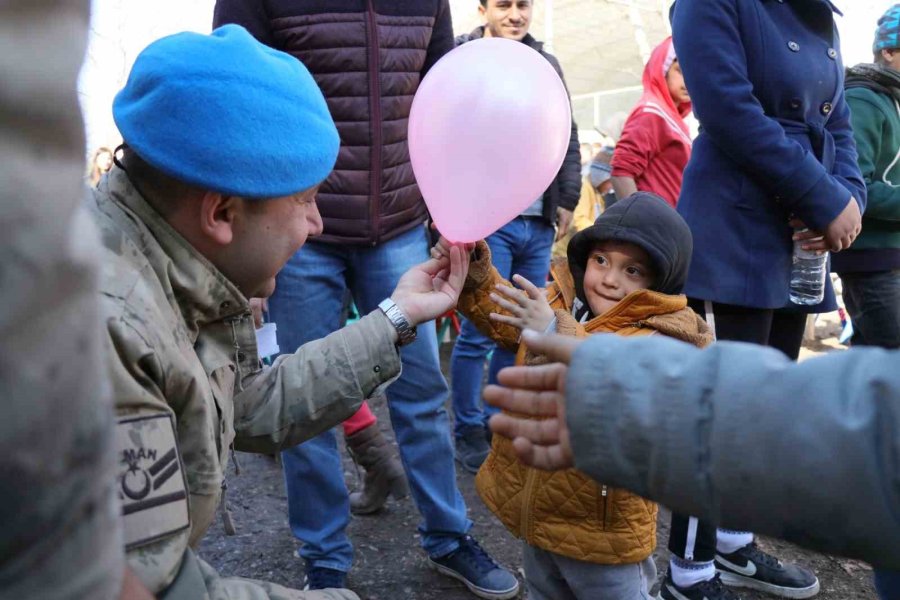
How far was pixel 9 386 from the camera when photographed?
55 cm

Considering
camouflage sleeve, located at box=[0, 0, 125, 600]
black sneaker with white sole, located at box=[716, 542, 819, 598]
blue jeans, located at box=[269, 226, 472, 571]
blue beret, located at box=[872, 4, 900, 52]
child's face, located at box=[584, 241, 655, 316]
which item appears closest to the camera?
camouflage sleeve, located at box=[0, 0, 125, 600]

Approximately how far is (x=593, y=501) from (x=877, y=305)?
6.25 feet

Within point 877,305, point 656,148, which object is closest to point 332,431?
point 656,148

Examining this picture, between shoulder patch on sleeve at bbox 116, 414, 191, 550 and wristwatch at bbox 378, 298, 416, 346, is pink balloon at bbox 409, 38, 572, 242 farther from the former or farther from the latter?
shoulder patch on sleeve at bbox 116, 414, 191, 550

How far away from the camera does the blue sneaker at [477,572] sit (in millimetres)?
2566

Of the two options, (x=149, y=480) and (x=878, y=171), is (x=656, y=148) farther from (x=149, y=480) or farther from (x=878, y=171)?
(x=149, y=480)

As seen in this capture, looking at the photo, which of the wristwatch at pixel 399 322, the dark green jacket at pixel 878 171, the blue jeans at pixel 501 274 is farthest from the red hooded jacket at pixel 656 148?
the wristwatch at pixel 399 322

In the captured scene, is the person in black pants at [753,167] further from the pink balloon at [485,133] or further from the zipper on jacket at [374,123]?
the zipper on jacket at [374,123]

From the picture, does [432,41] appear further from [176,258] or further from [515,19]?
[176,258]

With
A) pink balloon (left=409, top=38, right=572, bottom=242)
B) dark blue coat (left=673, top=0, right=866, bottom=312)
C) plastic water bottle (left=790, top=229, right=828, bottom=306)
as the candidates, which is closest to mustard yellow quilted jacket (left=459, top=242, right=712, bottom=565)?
pink balloon (left=409, top=38, right=572, bottom=242)

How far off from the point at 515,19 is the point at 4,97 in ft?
10.9

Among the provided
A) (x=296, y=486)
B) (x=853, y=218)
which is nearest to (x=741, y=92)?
(x=853, y=218)

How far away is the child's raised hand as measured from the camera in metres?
1.90

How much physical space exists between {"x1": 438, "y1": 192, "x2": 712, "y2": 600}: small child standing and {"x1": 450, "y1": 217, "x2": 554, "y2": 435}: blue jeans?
52.1 inches
